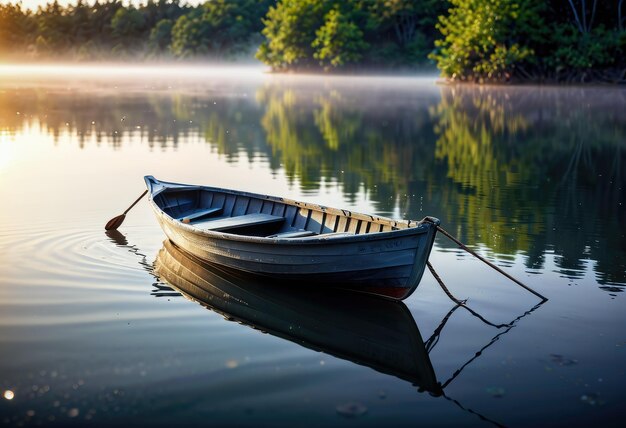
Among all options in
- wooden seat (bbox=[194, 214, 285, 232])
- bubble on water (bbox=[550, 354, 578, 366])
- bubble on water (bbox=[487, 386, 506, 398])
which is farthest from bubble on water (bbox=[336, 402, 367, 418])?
wooden seat (bbox=[194, 214, 285, 232])

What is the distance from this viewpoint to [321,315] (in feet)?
34.5

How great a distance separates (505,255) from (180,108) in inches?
1404

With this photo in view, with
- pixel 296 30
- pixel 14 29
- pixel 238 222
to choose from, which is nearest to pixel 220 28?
pixel 296 30

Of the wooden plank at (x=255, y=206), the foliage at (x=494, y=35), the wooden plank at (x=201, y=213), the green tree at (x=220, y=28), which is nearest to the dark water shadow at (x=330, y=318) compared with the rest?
the wooden plank at (x=201, y=213)

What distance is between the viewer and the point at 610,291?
37.9 ft

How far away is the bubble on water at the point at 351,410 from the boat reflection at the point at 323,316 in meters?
0.87

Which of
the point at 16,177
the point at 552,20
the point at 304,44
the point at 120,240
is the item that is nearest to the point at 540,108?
the point at 552,20

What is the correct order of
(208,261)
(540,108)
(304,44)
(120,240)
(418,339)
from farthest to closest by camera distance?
(304,44)
(540,108)
(120,240)
(208,261)
(418,339)

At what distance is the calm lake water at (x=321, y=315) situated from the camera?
7.88 m

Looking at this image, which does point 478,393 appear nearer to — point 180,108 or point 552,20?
point 180,108

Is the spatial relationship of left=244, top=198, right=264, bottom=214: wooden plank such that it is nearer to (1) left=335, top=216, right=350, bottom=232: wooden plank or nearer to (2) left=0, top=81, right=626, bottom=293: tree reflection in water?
(1) left=335, top=216, right=350, bottom=232: wooden plank

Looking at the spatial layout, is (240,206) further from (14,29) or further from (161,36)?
(14,29)

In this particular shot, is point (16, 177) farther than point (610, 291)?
Yes

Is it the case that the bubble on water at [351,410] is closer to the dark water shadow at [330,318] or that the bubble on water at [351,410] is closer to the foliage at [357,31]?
the dark water shadow at [330,318]
